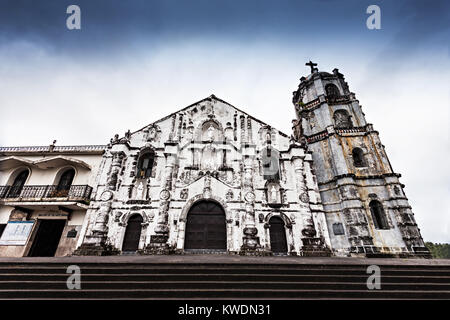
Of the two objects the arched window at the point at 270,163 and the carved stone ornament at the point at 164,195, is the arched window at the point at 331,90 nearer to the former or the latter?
the arched window at the point at 270,163

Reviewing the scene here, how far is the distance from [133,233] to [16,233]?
7550 mm

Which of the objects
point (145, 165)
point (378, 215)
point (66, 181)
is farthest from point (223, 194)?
point (66, 181)

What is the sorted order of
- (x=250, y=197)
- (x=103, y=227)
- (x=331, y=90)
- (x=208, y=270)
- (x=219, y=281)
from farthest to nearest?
(x=331, y=90) → (x=250, y=197) → (x=103, y=227) → (x=208, y=270) → (x=219, y=281)

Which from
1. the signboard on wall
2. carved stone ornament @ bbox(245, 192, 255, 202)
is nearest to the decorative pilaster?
carved stone ornament @ bbox(245, 192, 255, 202)

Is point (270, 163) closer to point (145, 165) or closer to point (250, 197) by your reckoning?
point (250, 197)

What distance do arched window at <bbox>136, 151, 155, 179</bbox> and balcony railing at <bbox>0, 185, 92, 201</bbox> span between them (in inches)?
138

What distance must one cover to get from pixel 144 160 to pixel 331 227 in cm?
1448

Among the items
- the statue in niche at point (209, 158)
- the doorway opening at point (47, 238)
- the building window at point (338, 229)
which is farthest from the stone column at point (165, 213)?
A: the building window at point (338, 229)

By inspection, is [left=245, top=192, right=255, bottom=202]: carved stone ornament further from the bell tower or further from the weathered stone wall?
the bell tower

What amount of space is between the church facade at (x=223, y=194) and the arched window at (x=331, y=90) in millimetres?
3955

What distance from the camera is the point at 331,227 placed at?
1313 cm

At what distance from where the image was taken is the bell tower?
12.0 meters

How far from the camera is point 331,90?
1884 centimetres

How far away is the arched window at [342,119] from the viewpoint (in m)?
16.8
